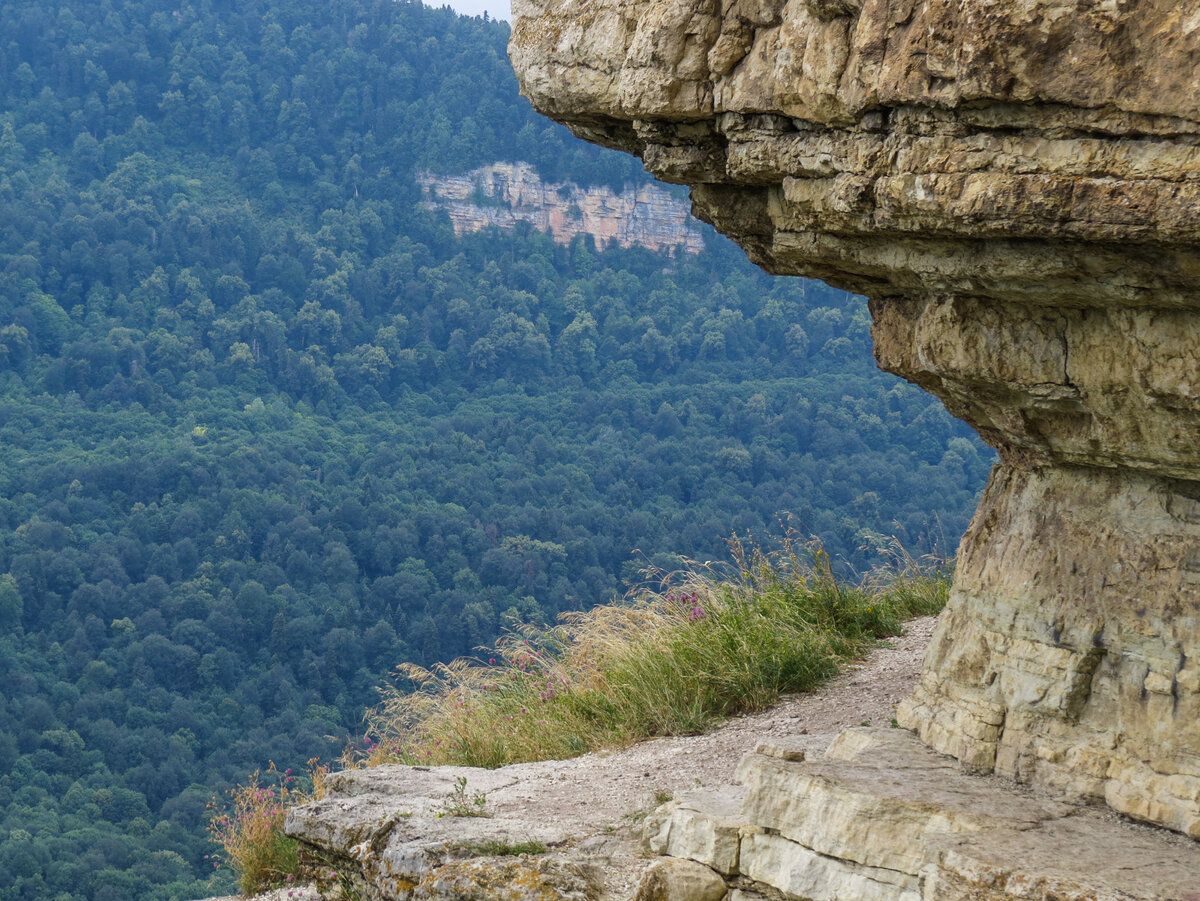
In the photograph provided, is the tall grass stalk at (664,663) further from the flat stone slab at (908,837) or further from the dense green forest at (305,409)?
the dense green forest at (305,409)

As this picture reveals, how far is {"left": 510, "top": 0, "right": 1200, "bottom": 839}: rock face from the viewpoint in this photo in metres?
3.43

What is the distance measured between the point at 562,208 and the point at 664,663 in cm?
9944

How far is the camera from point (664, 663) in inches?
289

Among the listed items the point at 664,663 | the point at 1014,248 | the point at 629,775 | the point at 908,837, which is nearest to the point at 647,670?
the point at 664,663

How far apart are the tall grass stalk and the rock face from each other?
78.5 inches

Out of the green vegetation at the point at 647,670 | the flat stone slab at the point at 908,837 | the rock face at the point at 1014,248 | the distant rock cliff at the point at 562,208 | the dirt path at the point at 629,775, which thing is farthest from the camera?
the distant rock cliff at the point at 562,208

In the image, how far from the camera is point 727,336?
90625 mm

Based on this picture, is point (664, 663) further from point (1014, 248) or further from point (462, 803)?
point (1014, 248)

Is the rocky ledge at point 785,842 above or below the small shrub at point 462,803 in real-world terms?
above

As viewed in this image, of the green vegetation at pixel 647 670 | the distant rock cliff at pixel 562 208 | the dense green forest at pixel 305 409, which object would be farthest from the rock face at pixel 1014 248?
the distant rock cliff at pixel 562 208

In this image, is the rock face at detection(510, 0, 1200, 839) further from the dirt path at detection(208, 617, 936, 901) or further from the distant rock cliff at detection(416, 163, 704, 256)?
the distant rock cliff at detection(416, 163, 704, 256)

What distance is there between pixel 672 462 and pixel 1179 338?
72475mm

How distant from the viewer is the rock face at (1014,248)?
135 inches

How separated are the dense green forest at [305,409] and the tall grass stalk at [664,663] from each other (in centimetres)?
1830
